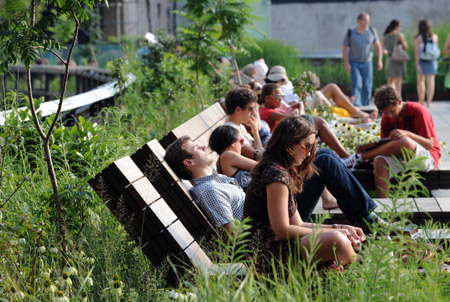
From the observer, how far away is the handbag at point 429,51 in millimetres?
15773

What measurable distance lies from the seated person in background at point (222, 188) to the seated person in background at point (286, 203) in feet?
1.13

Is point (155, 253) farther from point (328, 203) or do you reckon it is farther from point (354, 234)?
point (328, 203)

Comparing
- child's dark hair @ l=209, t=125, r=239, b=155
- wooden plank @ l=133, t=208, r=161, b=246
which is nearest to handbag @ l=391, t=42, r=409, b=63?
Result: child's dark hair @ l=209, t=125, r=239, b=155

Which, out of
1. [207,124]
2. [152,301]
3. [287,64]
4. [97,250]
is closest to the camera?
[152,301]

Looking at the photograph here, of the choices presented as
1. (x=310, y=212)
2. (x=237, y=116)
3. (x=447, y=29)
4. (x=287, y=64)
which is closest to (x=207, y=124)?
(x=237, y=116)

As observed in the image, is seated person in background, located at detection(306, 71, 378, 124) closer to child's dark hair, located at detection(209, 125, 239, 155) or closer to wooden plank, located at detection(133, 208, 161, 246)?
child's dark hair, located at detection(209, 125, 239, 155)

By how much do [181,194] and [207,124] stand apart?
2154 millimetres

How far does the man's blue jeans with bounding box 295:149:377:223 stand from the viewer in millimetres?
5363

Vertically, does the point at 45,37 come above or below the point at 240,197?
above

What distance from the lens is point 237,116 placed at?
681 cm

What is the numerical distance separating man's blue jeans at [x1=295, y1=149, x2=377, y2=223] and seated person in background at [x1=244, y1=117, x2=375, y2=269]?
0.76m

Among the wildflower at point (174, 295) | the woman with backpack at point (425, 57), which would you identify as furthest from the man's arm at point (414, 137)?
the woman with backpack at point (425, 57)

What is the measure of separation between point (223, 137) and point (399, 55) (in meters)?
11.3

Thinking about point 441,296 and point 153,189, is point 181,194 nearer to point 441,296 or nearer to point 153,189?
point 153,189
